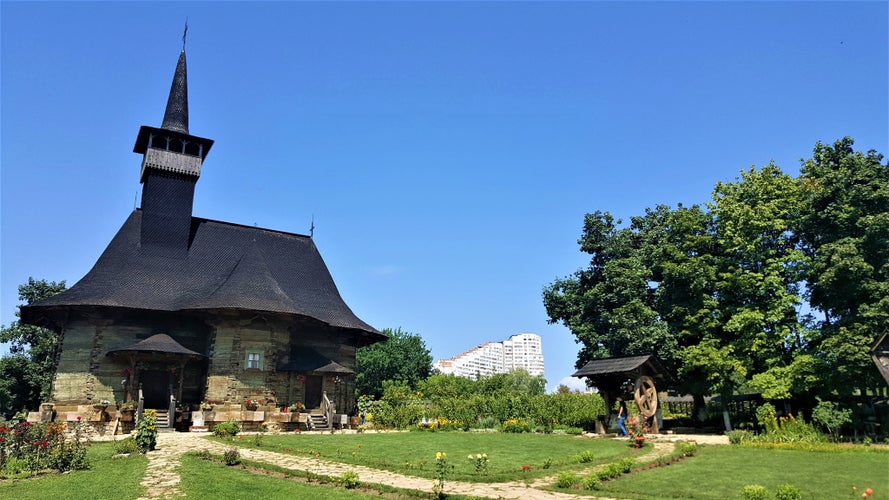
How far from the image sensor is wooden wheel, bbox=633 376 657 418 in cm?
2250

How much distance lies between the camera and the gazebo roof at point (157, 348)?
2466 cm

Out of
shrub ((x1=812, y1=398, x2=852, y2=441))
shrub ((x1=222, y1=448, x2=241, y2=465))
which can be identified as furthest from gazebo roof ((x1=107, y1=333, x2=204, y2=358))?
shrub ((x1=812, y1=398, x2=852, y2=441))

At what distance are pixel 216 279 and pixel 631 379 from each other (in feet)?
69.8

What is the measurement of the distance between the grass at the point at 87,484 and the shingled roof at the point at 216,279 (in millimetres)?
12258

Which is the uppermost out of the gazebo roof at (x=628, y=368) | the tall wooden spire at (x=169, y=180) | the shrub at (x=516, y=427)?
the tall wooden spire at (x=169, y=180)

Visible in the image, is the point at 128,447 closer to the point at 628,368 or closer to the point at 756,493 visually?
the point at 756,493

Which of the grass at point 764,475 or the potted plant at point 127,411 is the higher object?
the potted plant at point 127,411

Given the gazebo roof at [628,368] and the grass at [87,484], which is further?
the gazebo roof at [628,368]

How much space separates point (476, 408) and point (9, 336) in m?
35.2

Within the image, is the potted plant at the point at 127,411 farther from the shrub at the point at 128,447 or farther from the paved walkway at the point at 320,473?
the shrub at the point at 128,447

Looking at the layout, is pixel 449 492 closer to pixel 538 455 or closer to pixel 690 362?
pixel 538 455

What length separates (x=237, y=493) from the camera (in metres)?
10.7

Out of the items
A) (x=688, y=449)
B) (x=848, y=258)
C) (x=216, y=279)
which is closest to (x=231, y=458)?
(x=688, y=449)

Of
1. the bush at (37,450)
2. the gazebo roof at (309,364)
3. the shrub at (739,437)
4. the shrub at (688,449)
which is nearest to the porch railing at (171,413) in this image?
the gazebo roof at (309,364)
